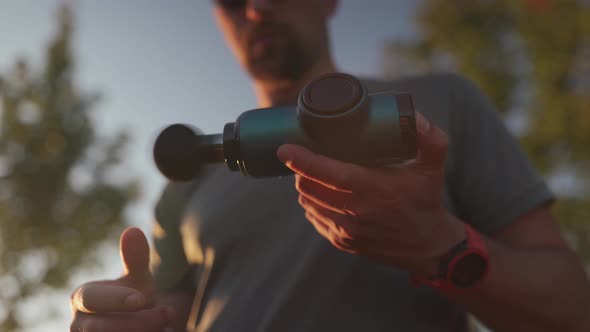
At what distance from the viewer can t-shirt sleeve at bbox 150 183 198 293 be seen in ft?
6.49

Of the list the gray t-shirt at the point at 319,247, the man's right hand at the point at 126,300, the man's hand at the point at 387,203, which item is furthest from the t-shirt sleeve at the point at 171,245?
the man's hand at the point at 387,203

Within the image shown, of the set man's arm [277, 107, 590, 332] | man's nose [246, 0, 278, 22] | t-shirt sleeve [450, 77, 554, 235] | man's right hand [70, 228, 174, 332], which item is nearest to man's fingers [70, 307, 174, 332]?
man's right hand [70, 228, 174, 332]

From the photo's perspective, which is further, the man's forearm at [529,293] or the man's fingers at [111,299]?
the man's forearm at [529,293]

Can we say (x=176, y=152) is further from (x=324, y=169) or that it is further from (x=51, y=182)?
(x=51, y=182)

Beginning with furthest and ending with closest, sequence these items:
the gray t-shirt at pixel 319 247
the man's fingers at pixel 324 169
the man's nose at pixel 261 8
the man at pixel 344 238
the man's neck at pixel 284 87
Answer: the man's neck at pixel 284 87
the man's nose at pixel 261 8
the gray t-shirt at pixel 319 247
the man at pixel 344 238
the man's fingers at pixel 324 169

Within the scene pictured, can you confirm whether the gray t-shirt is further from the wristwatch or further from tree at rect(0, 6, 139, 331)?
tree at rect(0, 6, 139, 331)

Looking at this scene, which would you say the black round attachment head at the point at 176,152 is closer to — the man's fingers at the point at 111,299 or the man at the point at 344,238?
the man at the point at 344,238

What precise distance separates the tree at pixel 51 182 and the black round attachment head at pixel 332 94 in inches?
499

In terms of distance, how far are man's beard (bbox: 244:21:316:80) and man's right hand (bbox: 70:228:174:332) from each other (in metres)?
1.16

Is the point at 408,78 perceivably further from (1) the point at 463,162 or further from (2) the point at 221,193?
(2) the point at 221,193

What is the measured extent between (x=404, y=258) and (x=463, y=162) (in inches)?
28.2

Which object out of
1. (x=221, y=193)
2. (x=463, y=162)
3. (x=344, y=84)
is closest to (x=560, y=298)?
(x=463, y=162)

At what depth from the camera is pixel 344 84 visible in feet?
3.37

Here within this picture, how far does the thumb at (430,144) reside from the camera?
1.00m
